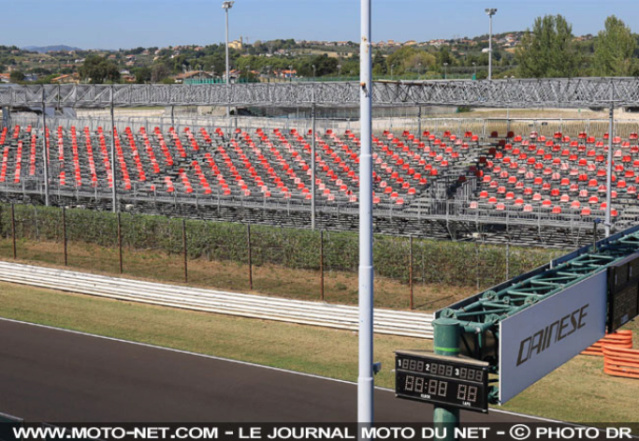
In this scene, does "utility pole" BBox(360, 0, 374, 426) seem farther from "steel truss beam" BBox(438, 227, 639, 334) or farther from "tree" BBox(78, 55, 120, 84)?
"tree" BBox(78, 55, 120, 84)

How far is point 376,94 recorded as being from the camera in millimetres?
34969

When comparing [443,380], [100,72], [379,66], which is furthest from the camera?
[379,66]

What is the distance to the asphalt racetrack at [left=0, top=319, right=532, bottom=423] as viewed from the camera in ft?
51.2

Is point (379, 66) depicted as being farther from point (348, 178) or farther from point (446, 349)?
point (446, 349)

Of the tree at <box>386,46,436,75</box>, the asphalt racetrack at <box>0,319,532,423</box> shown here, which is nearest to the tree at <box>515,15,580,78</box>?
the tree at <box>386,46,436,75</box>

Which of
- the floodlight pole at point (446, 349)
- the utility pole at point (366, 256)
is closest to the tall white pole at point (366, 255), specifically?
the utility pole at point (366, 256)

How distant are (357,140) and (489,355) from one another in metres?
34.7

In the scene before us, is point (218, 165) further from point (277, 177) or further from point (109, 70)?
point (109, 70)

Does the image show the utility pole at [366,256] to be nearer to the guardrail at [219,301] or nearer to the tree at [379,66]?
the guardrail at [219,301]

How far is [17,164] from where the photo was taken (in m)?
48.6

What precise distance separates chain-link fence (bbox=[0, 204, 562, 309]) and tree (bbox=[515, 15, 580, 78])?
5840 cm

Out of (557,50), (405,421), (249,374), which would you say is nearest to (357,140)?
(249,374)

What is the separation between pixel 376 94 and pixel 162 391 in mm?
20637

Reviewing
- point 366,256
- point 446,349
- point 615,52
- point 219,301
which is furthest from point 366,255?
point 615,52
